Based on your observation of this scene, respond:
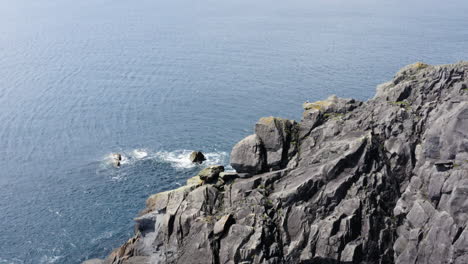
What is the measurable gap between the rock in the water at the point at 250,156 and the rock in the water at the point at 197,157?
31.6 metres

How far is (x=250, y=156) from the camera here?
55.6 meters

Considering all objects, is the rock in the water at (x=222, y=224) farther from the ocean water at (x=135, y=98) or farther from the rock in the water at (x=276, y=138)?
the ocean water at (x=135, y=98)

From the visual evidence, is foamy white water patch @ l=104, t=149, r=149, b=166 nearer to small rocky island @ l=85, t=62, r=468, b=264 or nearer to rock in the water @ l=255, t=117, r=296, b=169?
small rocky island @ l=85, t=62, r=468, b=264

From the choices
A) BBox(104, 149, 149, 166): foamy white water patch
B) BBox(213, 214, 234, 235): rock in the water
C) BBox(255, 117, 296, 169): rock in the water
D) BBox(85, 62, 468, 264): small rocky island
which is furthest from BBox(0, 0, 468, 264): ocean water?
BBox(255, 117, 296, 169): rock in the water

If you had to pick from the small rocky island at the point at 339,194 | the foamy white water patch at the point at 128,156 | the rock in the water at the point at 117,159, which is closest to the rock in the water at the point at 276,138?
the small rocky island at the point at 339,194

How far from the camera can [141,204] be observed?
246ft

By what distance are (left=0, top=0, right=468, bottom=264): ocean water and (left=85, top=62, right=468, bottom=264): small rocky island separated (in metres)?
20.4

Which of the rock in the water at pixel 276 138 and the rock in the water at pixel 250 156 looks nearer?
the rock in the water at pixel 250 156

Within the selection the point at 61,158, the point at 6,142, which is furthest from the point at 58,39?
the point at 61,158

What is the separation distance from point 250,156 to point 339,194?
40.9 ft

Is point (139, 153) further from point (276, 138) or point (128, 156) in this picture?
point (276, 138)

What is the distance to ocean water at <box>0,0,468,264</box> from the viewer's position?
74.3m

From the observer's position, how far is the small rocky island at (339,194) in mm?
46062

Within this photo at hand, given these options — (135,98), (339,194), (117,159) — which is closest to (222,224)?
(339,194)
